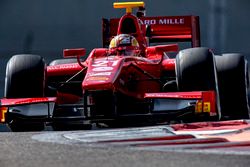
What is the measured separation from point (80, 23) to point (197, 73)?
415 inches

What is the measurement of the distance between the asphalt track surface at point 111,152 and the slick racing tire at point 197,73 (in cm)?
157

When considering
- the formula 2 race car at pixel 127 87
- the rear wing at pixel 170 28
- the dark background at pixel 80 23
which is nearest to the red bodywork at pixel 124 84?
the formula 2 race car at pixel 127 87

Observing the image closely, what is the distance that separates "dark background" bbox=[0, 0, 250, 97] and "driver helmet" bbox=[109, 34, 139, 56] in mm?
7924

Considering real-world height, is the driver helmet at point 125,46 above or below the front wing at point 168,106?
above

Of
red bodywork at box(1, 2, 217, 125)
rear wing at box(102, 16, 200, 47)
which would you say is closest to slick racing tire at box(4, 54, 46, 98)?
red bodywork at box(1, 2, 217, 125)

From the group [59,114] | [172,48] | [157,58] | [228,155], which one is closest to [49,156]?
[228,155]

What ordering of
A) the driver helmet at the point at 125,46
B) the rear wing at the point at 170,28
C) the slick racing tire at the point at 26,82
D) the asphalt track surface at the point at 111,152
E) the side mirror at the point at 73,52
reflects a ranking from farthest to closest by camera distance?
1. the rear wing at the point at 170,28
2. the driver helmet at the point at 125,46
3. the side mirror at the point at 73,52
4. the slick racing tire at the point at 26,82
5. the asphalt track surface at the point at 111,152

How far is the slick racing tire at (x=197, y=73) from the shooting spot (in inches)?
352

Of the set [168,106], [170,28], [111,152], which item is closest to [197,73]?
[168,106]

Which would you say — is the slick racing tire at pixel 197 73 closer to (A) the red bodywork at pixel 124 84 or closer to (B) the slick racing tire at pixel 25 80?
(A) the red bodywork at pixel 124 84

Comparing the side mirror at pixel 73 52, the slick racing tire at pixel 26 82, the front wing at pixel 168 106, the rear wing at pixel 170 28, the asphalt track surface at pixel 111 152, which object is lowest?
the asphalt track surface at pixel 111 152

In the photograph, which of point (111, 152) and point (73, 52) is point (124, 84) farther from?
point (111, 152)

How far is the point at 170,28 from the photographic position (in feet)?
39.9

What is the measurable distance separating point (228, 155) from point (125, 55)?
4595mm
